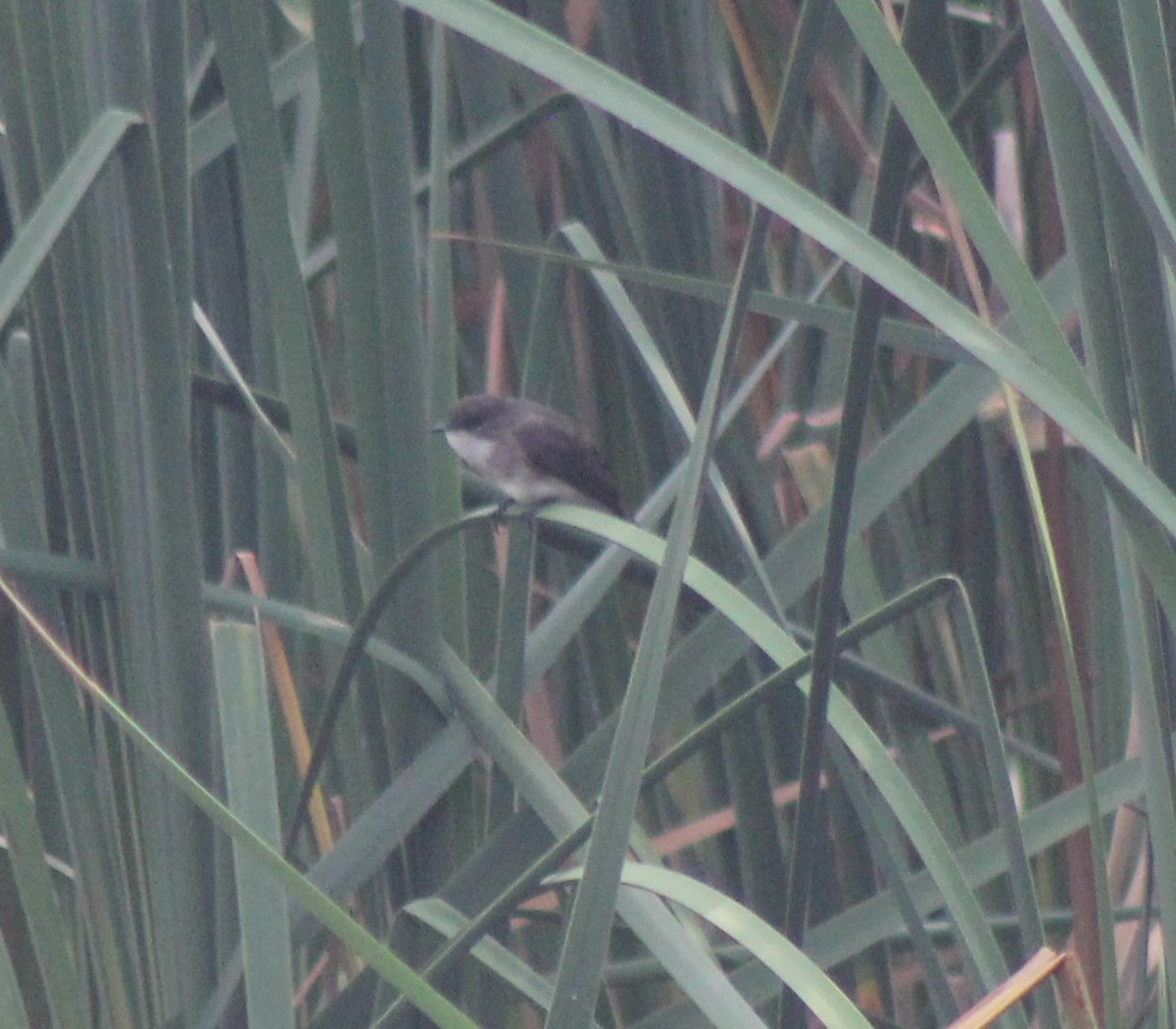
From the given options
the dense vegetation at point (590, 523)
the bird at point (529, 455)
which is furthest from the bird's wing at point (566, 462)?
the dense vegetation at point (590, 523)

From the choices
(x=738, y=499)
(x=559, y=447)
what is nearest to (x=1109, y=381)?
(x=738, y=499)

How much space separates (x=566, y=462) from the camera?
255cm

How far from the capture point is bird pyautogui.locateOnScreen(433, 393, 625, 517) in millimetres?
2064

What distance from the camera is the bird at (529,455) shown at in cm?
206

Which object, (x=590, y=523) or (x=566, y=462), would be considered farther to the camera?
(x=566, y=462)

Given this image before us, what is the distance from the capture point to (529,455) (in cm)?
258

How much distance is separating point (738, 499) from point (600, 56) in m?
0.53

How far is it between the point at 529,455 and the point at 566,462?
0.07 metres

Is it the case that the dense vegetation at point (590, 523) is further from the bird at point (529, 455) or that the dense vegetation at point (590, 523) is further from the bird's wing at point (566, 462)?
the bird's wing at point (566, 462)

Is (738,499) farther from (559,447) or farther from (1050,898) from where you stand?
(559,447)

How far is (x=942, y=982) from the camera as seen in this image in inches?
44.9

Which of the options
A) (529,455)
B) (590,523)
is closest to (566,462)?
(529,455)

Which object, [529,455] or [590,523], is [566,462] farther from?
[590,523]

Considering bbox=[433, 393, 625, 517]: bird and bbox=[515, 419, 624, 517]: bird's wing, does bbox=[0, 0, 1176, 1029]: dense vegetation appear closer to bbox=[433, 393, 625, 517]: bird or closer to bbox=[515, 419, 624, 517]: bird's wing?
bbox=[433, 393, 625, 517]: bird
